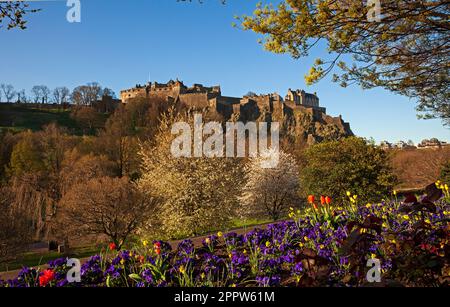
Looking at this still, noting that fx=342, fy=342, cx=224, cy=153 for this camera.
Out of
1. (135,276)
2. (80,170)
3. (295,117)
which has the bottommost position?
(135,276)

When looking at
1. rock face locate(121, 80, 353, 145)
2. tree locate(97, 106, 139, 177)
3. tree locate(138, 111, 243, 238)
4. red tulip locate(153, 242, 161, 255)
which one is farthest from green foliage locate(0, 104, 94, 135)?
red tulip locate(153, 242, 161, 255)

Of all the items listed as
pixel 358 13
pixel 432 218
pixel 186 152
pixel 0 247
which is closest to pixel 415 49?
pixel 358 13

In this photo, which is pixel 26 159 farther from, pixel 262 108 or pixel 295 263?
pixel 262 108

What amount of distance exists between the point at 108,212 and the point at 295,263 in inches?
691

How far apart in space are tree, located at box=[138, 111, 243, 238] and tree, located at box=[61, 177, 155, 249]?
212 cm

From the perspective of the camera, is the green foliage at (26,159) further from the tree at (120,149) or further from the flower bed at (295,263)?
the flower bed at (295,263)

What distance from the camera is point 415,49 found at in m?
8.23

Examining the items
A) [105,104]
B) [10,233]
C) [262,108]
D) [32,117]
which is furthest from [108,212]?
[105,104]

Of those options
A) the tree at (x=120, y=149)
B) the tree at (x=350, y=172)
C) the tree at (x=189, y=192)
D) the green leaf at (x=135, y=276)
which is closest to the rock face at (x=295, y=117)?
the tree at (x=120, y=149)

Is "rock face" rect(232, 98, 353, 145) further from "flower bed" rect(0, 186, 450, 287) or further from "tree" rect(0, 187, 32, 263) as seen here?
"flower bed" rect(0, 186, 450, 287)

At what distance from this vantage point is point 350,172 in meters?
15.4

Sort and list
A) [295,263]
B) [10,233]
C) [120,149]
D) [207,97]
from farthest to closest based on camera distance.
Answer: [207,97] < [120,149] < [10,233] < [295,263]

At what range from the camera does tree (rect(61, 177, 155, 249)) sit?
1930cm
